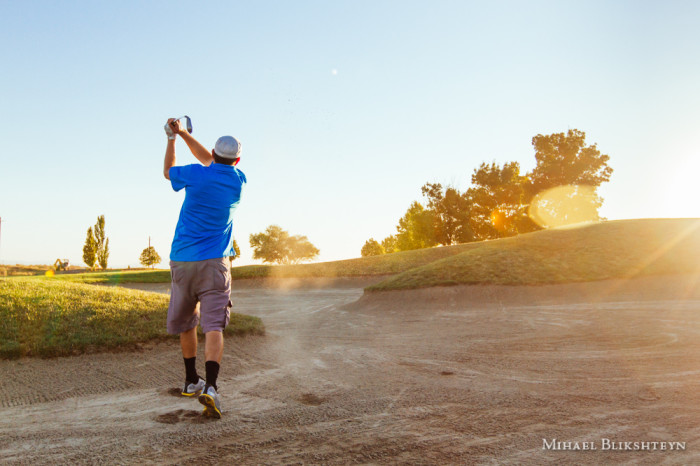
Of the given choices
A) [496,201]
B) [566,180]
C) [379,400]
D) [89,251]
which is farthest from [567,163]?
[89,251]

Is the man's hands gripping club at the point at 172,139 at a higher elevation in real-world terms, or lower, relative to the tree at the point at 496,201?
lower

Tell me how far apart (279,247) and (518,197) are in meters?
41.5

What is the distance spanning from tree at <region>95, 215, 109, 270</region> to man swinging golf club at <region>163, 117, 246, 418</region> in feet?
216

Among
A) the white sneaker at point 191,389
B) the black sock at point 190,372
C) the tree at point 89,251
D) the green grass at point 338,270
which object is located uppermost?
the tree at point 89,251

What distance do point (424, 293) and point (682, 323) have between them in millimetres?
7249

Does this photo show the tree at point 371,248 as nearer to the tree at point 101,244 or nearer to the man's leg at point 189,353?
the tree at point 101,244

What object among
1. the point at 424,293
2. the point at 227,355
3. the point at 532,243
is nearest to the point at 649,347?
the point at 227,355

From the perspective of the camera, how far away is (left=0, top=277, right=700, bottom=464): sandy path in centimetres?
294

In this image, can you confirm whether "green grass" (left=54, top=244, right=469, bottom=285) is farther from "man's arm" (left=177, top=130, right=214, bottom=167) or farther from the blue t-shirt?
the blue t-shirt

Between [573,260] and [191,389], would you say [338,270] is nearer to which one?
[573,260]

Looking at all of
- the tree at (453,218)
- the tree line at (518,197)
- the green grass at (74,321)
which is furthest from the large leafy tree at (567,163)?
the green grass at (74,321)

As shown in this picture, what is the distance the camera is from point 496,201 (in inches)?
2098

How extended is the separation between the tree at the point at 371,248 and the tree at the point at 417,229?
606 inches

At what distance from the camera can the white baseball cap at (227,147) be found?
13.3 ft
